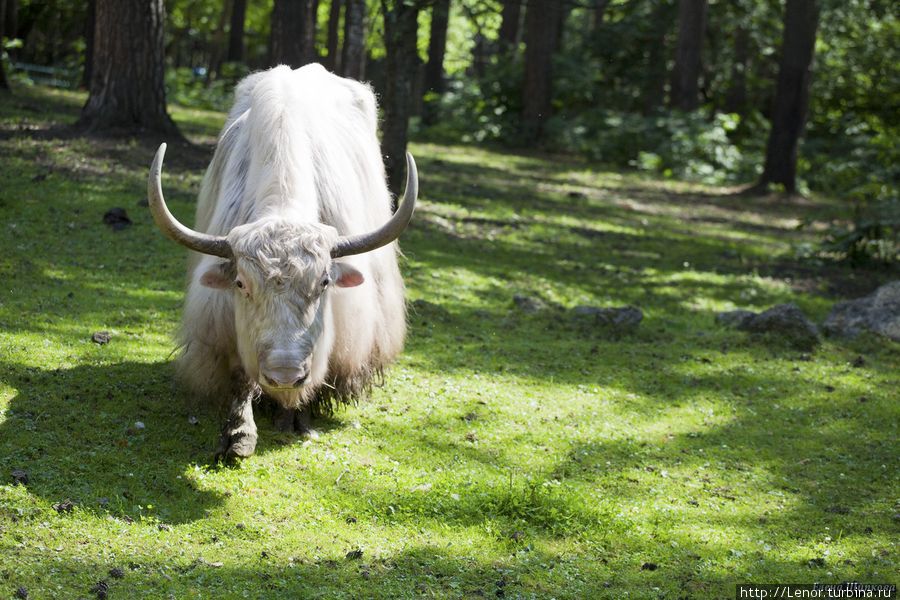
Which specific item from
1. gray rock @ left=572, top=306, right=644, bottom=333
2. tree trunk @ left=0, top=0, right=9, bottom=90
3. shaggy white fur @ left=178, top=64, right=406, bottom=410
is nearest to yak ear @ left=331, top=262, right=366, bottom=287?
shaggy white fur @ left=178, top=64, right=406, bottom=410

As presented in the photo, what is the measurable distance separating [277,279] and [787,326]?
233 inches

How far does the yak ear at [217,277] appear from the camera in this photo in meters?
5.30

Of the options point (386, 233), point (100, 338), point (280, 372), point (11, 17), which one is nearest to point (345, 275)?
point (386, 233)

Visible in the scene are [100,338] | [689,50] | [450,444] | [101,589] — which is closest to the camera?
[101,589]

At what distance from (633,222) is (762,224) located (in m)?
2.45

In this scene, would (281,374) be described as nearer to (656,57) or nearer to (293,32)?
(293,32)

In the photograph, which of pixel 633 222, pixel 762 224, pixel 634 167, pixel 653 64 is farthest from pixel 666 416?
pixel 653 64

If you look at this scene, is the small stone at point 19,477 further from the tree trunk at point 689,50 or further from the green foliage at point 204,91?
the tree trunk at point 689,50

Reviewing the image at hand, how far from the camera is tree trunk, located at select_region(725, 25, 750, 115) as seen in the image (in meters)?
27.2

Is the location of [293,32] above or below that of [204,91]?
above

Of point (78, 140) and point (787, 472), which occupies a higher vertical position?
point (78, 140)

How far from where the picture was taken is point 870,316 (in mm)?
9875

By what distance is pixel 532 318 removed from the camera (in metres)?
9.68

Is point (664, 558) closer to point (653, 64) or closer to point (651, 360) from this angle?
point (651, 360)
